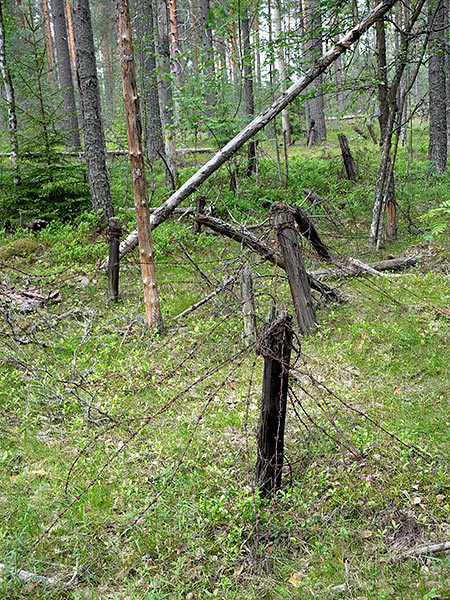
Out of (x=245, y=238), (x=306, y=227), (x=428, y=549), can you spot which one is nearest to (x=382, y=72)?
(x=306, y=227)

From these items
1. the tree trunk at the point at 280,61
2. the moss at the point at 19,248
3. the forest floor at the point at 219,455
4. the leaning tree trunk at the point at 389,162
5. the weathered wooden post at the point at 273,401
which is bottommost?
the forest floor at the point at 219,455

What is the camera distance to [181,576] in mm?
3281

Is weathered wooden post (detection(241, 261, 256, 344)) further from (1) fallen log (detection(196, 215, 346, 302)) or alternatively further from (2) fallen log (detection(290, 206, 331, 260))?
(2) fallen log (detection(290, 206, 331, 260))

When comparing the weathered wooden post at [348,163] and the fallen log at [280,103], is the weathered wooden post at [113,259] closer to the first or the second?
the fallen log at [280,103]

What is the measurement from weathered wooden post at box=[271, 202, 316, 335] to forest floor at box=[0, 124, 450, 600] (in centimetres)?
27

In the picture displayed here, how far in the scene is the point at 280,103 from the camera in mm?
8008

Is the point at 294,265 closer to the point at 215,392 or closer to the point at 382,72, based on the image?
the point at 215,392

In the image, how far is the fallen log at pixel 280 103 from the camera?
24.5ft

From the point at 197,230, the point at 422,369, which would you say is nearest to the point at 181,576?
the point at 422,369

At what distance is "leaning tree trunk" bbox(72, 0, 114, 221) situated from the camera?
10109 mm

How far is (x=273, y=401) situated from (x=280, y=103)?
621cm

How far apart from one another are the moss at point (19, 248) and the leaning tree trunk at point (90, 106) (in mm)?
1648

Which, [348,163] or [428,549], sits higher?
[348,163]

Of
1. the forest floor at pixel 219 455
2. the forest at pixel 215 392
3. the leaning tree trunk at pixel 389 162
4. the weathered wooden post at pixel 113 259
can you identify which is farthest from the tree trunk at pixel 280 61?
the forest floor at pixel 219 455
